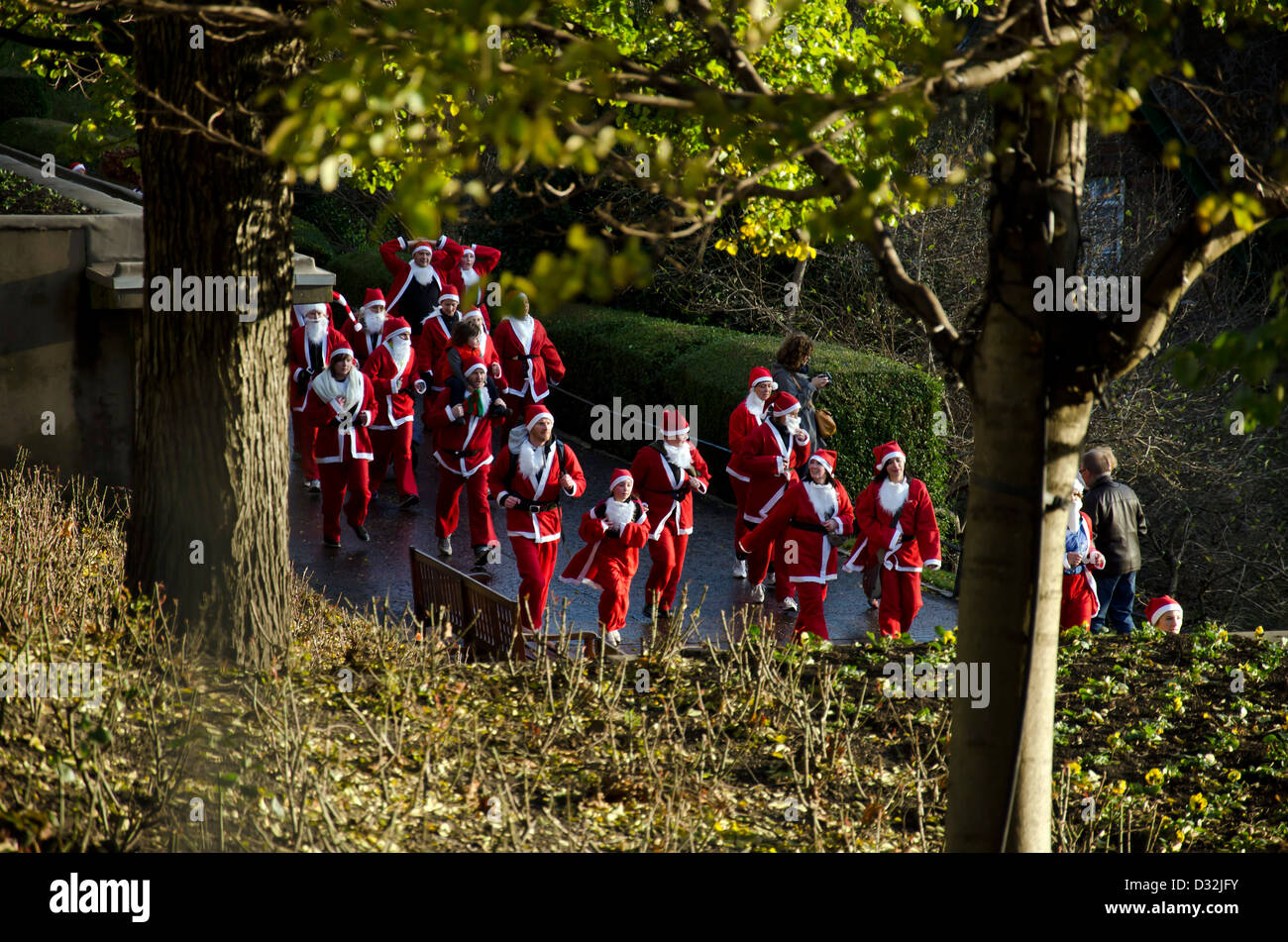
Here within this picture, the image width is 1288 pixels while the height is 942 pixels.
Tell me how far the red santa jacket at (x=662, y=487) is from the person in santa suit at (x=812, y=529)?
2.12ft

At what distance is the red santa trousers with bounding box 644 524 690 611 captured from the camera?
1029 cm

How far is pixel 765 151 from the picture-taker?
3281 millimetres

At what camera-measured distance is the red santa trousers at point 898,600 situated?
395 inches

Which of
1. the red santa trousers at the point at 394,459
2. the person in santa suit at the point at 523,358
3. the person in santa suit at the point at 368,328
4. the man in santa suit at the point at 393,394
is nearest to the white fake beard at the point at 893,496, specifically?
the person in santa suit at the point at 523,358

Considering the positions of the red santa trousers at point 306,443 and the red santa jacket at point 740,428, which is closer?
the red santa jacket at point 740,428

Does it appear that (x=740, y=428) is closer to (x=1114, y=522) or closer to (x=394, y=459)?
(x=1114, y=522)

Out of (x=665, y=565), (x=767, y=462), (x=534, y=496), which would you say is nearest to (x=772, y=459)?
(x=767, y=462)

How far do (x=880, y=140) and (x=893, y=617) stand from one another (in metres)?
7.11

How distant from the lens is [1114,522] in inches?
404

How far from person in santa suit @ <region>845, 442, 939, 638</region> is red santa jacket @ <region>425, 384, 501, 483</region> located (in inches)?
138

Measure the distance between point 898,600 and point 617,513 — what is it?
2.39 metres

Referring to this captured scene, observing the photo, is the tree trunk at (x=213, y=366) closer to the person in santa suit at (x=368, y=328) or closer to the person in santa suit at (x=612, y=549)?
the person in santa suit at (x=612, y=549)

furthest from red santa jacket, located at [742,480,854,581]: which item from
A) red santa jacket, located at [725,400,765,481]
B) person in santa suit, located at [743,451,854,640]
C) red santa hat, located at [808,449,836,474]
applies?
red santa jacket, located at [725,400,765,481]
